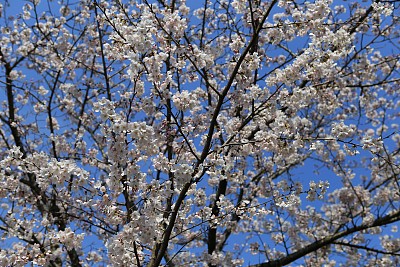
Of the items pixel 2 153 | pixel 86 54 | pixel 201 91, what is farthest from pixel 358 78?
pixel 2 153

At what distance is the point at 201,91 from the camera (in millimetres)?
6809

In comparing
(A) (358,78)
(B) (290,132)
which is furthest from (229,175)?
(A) (358,78)

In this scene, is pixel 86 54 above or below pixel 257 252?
above

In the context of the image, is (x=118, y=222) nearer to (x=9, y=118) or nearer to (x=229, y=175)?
(x=229, y=175)

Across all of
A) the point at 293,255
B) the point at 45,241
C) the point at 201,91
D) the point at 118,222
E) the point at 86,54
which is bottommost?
the point at 118,222

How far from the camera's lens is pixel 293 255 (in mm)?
6301

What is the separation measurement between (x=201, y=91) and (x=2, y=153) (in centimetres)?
403

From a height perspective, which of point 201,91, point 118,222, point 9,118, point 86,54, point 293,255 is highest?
point 86,54

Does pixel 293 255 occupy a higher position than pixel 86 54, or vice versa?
pixel 86 54

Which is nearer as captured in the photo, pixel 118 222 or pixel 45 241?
pixel 118 222

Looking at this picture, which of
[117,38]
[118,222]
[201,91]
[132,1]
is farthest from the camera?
[132,1]

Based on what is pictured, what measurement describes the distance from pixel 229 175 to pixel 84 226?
86.5 inches

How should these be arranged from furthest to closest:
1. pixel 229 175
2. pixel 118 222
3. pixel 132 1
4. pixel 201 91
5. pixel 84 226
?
1. pixel 132 1
2. pixel 201 91
3. pixel 84 226
4. pixel 229 175
5. pixel 118 222

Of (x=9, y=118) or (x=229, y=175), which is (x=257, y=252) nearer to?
(x=229, y=175)
